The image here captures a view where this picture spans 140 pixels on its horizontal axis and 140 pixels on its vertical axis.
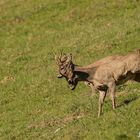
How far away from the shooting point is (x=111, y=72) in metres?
21.7

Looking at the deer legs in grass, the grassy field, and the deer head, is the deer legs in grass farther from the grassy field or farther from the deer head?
the deer head

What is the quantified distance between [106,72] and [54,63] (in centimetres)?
1312

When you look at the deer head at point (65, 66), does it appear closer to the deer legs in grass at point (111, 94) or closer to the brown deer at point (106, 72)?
the brown deer at point (106, 72)

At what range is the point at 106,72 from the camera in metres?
21.8

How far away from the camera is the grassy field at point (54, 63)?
20922mm

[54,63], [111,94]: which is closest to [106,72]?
[111,94]

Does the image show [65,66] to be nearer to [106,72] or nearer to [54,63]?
[106,72]

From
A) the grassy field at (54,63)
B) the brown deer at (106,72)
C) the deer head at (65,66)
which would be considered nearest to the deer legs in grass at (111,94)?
the brown deer at (106,72)

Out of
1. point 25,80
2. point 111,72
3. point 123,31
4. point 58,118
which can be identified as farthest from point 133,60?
point 123,31

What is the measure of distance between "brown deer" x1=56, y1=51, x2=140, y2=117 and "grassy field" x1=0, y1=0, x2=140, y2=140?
86 cm

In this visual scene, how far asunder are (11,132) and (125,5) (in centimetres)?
2145

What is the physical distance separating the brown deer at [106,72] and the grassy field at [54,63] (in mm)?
859

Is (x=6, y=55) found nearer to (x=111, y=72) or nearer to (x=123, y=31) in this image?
(x=123, y=31)

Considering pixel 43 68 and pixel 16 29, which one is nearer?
pixel 43 68
